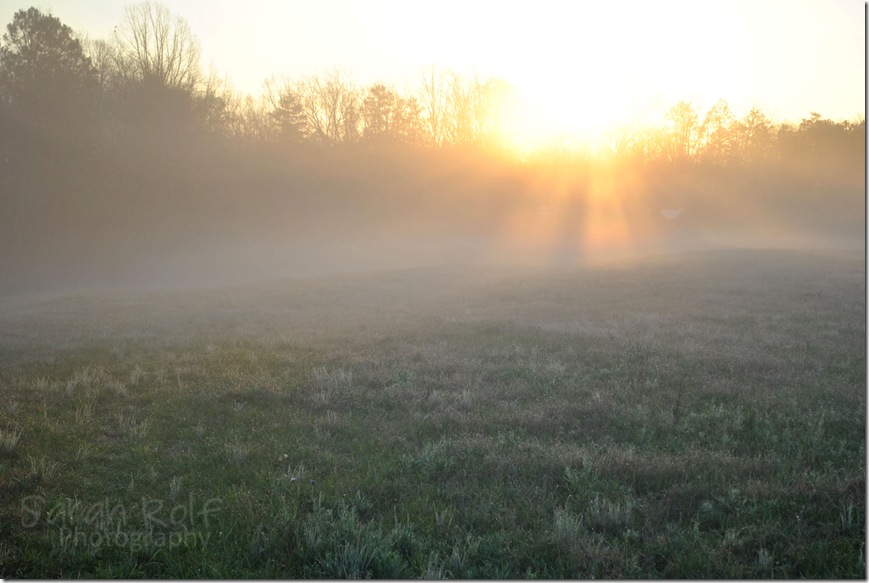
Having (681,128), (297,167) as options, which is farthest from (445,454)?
(681,128)

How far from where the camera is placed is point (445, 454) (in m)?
6.65

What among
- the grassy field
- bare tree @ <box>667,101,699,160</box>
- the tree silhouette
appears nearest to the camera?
the grassy field

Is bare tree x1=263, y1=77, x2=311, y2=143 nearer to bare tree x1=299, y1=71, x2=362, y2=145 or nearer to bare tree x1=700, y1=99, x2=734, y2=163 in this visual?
bare tree x1=299, y1=71, x2=362, y2=145

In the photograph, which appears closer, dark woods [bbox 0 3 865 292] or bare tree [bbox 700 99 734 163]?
dark woods [bbox 0 3 865 292]

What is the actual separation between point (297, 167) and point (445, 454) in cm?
6277

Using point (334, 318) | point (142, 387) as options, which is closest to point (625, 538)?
point (142, 387)

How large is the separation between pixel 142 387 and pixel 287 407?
3.05 m

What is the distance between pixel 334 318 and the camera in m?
20.5

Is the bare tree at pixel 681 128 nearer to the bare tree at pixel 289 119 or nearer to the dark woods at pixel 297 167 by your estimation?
the dark woods at pixel 297 167

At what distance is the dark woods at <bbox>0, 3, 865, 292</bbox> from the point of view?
45719 millimetres

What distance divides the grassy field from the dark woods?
127 feet

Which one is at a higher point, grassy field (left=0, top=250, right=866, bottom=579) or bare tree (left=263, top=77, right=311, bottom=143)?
bare tree (left=263, top=77, right=311, bottom=143)

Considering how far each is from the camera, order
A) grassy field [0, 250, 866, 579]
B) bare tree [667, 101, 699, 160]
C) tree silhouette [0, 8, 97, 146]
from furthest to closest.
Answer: bare tree [667, 101, 699, 160]
tree silhouette [0, 8, 97, 146]
grassy field [0, 250, 866, 579]

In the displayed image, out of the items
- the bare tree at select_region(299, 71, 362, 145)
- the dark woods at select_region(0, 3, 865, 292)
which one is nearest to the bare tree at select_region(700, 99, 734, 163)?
the dark woods at select_region(0, 3, 865, 292)
